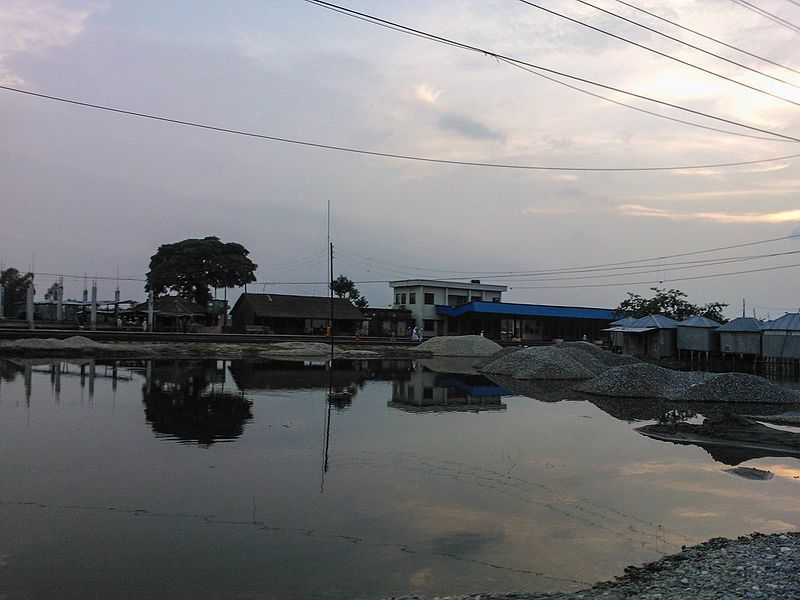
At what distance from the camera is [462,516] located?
9.02 metres

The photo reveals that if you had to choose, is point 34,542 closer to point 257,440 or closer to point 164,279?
point 257,440

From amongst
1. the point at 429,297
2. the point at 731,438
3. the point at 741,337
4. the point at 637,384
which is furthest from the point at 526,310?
the point at 731,438

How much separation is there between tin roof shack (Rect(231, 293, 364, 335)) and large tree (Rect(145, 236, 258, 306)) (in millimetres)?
3059

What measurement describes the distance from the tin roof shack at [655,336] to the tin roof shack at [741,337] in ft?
10.9

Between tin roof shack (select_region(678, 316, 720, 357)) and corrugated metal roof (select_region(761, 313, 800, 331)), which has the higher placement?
corrugated metal roof (select_region(761, 313, 800, 331))

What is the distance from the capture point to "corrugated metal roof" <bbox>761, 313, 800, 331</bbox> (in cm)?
3597

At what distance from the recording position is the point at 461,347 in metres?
50.4

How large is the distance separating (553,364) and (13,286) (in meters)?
74.7

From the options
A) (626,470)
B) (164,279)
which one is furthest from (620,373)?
(164,279)

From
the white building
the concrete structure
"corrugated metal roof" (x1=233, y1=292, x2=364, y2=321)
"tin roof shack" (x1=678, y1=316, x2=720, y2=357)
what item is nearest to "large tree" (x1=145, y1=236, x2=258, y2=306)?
"corrugated metal roof" (x1=233, y1=292, x2=364, y2=321)

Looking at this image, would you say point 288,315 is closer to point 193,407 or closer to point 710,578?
point 193,407

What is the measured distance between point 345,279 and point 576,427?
61.1 metres

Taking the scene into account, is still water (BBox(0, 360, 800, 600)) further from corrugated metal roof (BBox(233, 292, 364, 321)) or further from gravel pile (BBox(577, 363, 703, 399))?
corrugated metal roof (BBox(233, 292, 364, 321))

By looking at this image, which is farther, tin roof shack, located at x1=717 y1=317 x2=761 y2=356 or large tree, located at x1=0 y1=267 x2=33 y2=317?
large tree, located at x1=0 y1=267 x2=33 y2=317
